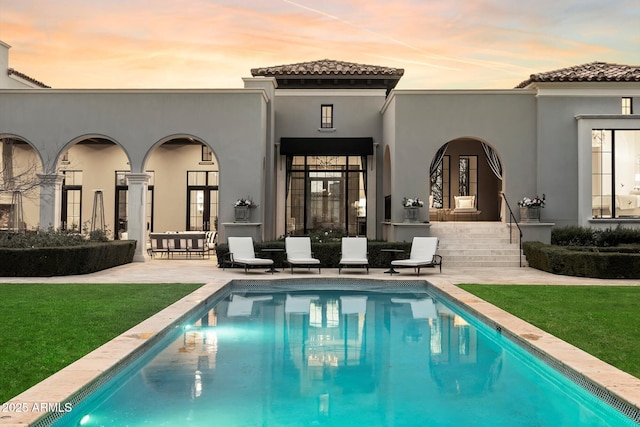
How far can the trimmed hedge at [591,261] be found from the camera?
14.4 metres

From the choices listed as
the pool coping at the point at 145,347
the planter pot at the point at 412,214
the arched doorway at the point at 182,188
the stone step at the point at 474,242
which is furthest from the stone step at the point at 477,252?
the arched doorway at the point at 182,188

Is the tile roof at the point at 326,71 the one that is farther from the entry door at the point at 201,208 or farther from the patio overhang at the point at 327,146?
the entry door at the point at 201,208

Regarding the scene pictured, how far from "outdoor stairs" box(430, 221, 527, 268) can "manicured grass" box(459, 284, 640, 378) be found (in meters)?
4.95

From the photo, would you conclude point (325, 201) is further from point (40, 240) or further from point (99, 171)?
point (40, 240)

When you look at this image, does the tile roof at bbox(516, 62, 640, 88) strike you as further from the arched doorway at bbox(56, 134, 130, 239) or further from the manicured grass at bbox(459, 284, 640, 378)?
the arched doorway at bbox(56, 134, 130, 239)

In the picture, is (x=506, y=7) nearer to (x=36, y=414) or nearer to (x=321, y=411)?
(x=321, y=411)

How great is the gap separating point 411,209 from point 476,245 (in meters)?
2.36

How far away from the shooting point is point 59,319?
831 centimetres

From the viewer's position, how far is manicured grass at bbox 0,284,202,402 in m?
5.70

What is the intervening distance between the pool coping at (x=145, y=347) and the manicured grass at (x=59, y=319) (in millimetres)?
237

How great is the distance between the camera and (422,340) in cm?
832

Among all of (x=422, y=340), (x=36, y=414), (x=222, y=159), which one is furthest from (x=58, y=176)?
(x=36, y=414)

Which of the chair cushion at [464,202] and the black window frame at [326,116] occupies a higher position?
the black window frame at [326,116]

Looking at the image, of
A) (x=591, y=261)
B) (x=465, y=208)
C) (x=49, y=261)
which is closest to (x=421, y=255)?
(x=591, y=261)
